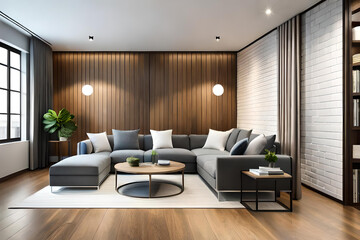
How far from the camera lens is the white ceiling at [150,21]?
13.2 ft

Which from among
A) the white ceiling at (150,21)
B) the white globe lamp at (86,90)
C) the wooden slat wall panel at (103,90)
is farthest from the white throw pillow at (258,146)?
the white globe lamp at (86,90)

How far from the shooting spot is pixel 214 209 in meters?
3.32

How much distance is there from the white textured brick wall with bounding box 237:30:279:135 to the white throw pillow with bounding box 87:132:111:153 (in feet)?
10.4

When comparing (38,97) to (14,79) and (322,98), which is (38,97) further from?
(322,98)

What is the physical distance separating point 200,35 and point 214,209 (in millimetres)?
3582

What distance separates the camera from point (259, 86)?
575cm

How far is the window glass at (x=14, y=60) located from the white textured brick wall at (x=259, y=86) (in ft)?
16.4

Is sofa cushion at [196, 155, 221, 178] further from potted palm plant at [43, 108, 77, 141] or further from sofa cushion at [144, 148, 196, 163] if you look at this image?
potted palm plant at [43, 108, 77, 141]

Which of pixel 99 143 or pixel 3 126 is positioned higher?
pixel 3 126

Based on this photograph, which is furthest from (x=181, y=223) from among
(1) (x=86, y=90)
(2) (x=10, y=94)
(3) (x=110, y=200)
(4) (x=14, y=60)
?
(4) (x=14, y=60)

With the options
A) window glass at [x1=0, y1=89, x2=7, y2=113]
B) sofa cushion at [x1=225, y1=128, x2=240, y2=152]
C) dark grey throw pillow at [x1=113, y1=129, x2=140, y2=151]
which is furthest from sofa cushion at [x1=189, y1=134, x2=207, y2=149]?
window glass at [x1=0, y1=89, x2=7, y2=113]

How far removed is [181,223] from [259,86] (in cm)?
378

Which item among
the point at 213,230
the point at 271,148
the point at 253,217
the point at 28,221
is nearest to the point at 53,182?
the point at 28,221

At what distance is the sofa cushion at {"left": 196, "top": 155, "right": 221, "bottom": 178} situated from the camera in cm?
390
